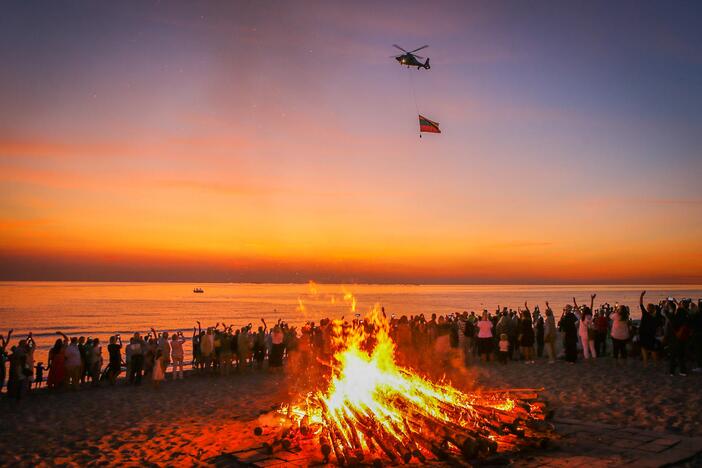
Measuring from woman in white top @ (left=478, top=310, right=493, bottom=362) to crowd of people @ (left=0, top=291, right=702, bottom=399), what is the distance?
4 cm

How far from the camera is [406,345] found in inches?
740

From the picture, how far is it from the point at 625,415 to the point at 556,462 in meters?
3.83

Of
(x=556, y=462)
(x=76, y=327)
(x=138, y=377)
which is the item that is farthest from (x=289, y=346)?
(x=76, y=327)

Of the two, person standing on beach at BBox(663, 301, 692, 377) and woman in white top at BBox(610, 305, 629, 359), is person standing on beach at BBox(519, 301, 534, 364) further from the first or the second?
person standing on beach at BBox(663, 301, 692, 377)

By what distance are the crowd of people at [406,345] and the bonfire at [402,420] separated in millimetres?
5266

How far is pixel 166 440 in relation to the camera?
9.86m

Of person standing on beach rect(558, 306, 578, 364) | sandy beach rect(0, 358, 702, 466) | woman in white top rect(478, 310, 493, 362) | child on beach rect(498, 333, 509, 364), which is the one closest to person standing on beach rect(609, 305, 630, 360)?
sandy beach rect(0, 358, 702, 466)

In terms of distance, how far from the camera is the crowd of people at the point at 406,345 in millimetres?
15258

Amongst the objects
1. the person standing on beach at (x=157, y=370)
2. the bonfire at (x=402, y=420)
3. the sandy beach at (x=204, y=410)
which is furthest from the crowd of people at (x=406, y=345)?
the bonfire at (x=402, y=420)

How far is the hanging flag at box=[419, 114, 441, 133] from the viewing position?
18188 millimetres

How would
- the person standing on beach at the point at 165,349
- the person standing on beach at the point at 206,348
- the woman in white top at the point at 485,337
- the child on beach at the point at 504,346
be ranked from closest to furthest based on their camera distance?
the person standing on beach at the point at 165,349 < the child on beach at the point at 504,346 < the person standing on beach at the point at 206,348 < the woman in white top at the point at 485,337

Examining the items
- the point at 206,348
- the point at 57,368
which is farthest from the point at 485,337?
the point at 57,368

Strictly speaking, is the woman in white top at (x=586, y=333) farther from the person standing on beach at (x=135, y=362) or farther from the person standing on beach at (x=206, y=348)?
the person standing on beach at (x=135, y=362)

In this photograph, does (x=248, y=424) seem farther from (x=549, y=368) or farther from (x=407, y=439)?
(x=549, y=368)
